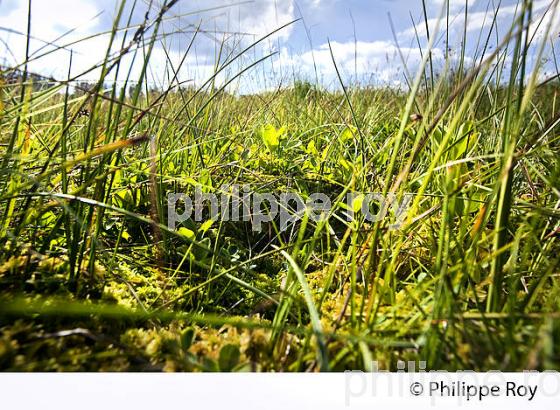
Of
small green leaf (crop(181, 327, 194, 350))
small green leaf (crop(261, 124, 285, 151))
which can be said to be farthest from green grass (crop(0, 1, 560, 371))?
small green leaf (crop(261, 124, 285, 151))

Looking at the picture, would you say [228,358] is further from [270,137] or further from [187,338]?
[270,137]

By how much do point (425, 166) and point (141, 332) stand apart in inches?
46.6

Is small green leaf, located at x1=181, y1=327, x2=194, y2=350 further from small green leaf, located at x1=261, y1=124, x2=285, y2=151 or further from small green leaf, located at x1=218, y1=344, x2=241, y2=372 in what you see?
small green leaf, located at x1=261, y1=124, x2=285, y2=151

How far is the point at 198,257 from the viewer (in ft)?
4.04

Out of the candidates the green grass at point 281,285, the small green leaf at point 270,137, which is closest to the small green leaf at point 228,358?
the green grass at point 281,285

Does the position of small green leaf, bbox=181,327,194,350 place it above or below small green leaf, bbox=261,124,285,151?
below

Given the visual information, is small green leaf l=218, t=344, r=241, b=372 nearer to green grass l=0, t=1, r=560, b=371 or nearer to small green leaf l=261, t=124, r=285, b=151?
green grass l=0, t=1, r=560, b=371

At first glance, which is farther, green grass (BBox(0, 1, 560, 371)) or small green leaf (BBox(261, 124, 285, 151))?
small green leaf (BBox(261, 124, 285, 151))

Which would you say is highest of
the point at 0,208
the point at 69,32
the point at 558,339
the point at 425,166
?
the point at 69,32

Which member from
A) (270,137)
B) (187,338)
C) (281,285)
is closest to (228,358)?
(187,338)
